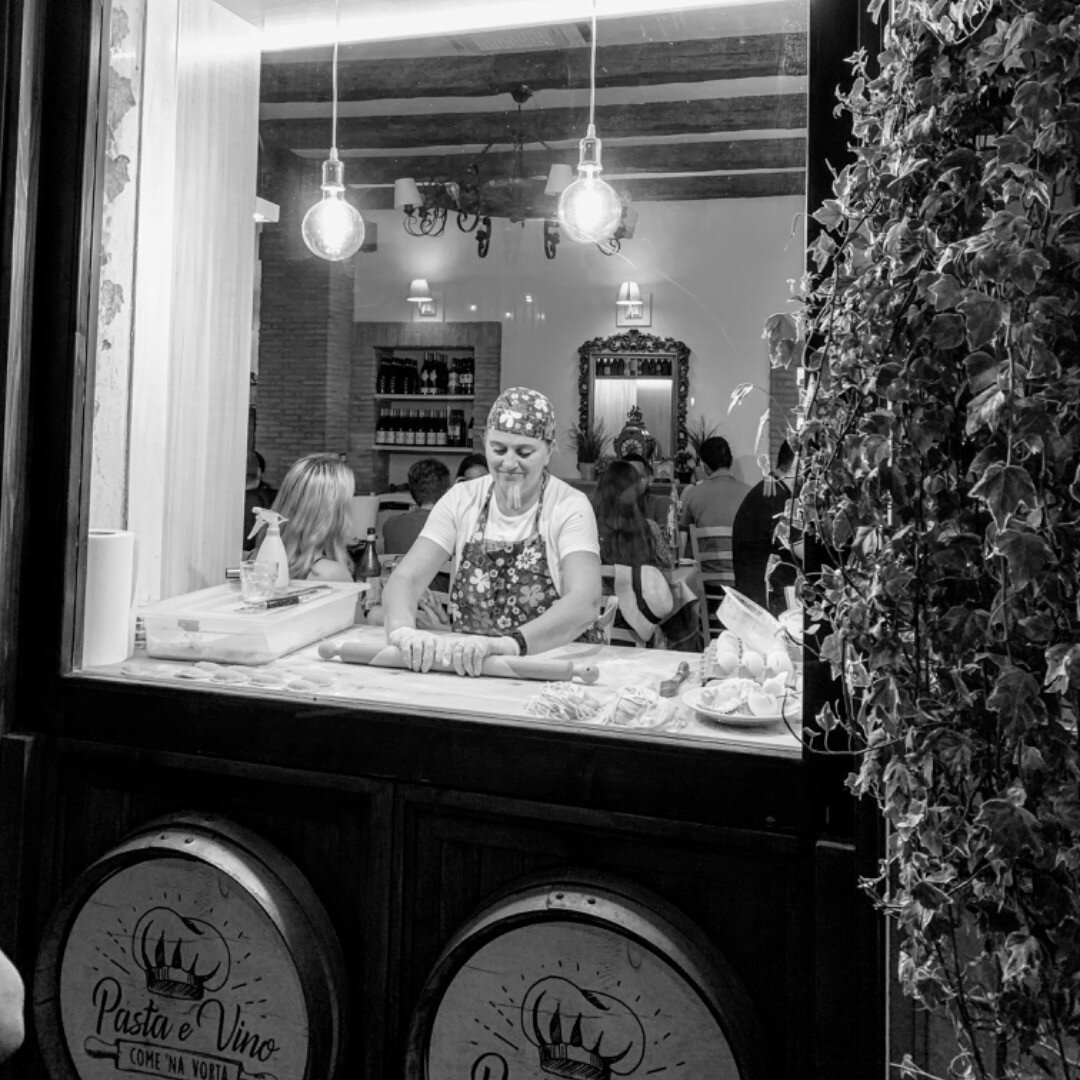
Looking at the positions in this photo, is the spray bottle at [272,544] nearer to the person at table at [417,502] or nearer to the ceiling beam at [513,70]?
the person at table at [417,502]

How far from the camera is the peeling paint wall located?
2379 millimetres

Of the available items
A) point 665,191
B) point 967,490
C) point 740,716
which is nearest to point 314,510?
point 665,191

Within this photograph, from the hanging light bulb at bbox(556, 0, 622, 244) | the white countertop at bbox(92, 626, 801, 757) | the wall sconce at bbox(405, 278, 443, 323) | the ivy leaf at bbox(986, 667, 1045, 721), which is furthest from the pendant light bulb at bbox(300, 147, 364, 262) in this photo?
the ivy leaf at bbox(986, 667, 1045, 721)

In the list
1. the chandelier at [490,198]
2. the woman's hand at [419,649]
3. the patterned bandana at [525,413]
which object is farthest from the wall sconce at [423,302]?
the woman's hand at [419,649]

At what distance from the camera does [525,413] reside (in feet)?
7.98

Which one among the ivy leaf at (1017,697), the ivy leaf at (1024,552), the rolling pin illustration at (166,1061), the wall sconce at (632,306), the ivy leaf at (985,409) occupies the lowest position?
the rolling pin illustration at (166,1061)

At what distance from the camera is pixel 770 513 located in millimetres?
1910

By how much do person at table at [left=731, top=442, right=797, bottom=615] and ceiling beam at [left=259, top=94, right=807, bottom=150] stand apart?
662 millimetres

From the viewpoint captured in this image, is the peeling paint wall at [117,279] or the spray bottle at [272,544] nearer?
the peeling paint wall at [117,279]

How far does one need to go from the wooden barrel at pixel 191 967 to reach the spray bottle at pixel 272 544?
717 millimetres

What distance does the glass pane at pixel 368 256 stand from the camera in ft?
7.27

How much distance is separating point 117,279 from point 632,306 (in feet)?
3.87

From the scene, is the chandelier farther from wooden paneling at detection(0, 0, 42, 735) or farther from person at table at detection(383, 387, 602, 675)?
wooden paneling at detection(0, 0, 42, 735)

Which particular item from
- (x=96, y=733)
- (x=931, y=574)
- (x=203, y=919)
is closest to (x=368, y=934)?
(x=203, y=919)
